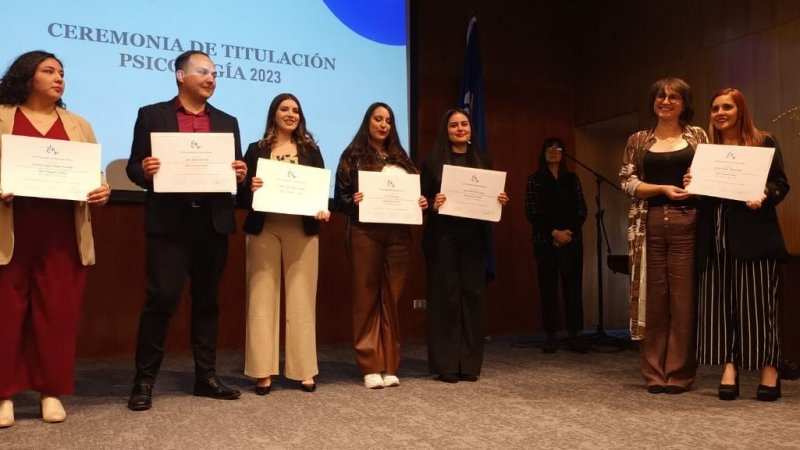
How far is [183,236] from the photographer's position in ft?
9.66

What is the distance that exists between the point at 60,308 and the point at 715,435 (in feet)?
→ 8.07

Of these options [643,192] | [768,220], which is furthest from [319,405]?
[768,220]

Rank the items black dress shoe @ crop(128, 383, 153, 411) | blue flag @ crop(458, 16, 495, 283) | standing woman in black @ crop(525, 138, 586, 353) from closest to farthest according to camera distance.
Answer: black dress shoe @ crop(128, 383, 153, 411) < standing woman in black @ crop(525, 138, 586, 353) < blue flag @ crop(458, 16, 495, 283)

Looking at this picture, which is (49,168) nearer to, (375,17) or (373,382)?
(373,382)

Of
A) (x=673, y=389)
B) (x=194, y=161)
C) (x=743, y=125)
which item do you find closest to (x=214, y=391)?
(x=194, y=161)

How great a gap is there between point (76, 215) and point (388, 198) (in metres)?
1.38

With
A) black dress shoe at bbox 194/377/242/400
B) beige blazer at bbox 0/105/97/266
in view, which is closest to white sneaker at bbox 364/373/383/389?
black dress shoe at bbox 194/377/242/400

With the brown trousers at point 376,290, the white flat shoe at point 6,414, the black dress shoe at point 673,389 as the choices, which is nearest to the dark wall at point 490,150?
the brown trousers at point 376,290

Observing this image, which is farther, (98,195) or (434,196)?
(434,196)

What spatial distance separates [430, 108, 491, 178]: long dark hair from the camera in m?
3.65

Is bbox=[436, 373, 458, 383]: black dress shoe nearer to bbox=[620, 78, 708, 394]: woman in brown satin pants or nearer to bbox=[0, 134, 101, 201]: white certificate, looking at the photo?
bbox=[620, 78, 708, 394]: woman in brown satin pants

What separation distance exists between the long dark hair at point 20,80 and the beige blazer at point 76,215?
1.5 inches

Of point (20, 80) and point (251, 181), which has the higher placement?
point (20, 80)

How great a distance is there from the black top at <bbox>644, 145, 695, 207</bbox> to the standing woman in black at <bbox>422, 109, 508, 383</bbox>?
728 mm
